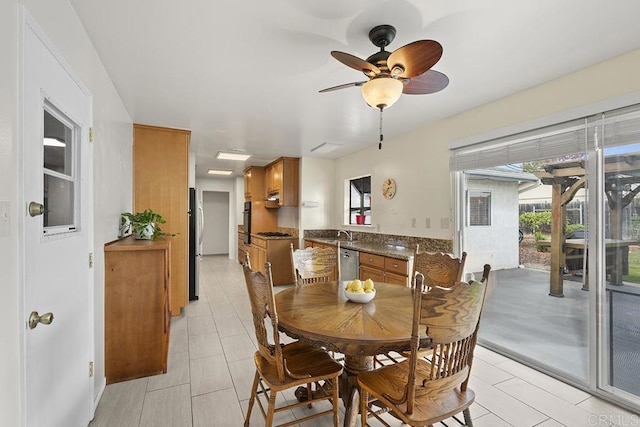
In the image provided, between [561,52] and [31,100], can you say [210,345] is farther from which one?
[561,52]

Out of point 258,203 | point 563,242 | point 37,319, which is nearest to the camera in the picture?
point 37,319

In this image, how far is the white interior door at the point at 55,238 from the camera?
1.19 metres

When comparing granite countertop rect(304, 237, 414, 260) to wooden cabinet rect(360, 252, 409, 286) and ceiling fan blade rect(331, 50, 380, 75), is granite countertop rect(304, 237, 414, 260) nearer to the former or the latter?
wooden cabinet rect(360, 252, 409, 286)

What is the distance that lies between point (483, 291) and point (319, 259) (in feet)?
5.29

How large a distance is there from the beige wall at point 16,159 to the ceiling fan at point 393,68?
1325mm

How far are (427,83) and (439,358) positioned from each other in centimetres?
160

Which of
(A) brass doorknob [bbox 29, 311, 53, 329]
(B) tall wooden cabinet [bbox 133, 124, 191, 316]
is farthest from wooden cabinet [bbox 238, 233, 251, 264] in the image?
(A) brass doorknob [bbox 29, 311, 53, 329]

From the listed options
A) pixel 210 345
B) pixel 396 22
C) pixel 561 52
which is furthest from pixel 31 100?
pixel 561 52

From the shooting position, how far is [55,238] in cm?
144

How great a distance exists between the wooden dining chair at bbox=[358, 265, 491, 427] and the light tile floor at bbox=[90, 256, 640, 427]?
71cm

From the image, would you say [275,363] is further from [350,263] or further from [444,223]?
[350,263]

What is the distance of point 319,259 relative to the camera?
9.10 feet

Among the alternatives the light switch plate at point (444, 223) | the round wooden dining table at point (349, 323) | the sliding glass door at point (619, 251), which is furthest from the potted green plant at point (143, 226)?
the sliding glass door at point (619, 251)

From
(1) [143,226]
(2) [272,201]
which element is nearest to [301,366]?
(1) [143,226]
